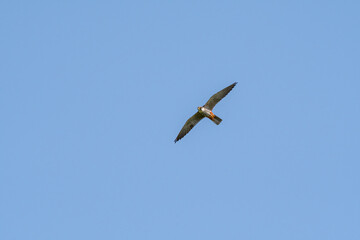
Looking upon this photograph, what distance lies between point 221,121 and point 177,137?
122 inches

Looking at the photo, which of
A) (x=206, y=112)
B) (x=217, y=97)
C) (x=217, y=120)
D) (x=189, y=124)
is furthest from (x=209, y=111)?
(x=189, y=124)

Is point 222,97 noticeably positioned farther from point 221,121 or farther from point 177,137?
point 177,137

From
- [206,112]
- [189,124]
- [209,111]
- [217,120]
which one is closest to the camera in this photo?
[217,120]

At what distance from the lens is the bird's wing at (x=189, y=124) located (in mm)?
27688

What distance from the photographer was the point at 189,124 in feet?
92.1

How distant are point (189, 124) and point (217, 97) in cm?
248

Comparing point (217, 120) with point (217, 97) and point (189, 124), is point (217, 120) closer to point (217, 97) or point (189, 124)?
point (217, 97)

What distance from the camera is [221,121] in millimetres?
26328

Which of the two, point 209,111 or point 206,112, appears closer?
point 206,112

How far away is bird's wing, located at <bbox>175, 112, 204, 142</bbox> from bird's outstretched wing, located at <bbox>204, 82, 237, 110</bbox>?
2.87 feet

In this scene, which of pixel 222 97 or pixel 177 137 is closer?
pixel 222 97

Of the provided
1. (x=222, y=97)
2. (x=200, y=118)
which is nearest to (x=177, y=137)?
(x=200, y=118)

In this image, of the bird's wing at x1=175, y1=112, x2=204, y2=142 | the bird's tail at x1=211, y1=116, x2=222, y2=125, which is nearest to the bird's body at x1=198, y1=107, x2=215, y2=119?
the bird's tail at x1=211, y1=116, x2=222, y2=125

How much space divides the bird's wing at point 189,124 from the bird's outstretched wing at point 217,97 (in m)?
0.87
